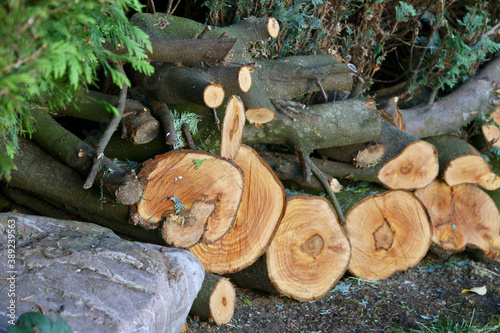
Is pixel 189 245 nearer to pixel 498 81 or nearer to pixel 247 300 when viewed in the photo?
pixel 247 300

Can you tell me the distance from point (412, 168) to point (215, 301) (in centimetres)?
210

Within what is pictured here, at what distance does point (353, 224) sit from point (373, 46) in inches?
76.2

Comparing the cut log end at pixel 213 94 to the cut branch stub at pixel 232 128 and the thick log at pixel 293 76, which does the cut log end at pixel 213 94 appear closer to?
the cut branch stub at pixel 232 128

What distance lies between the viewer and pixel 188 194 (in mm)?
2760

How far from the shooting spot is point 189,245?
2.86 m

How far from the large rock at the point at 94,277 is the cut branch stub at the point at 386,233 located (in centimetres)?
175

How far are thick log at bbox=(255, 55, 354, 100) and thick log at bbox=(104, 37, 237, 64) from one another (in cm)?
90

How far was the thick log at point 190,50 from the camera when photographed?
2.53 meters

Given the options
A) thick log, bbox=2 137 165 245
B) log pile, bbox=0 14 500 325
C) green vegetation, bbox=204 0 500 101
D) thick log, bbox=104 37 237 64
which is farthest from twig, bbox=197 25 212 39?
thick log, bbox=2 137 165 245

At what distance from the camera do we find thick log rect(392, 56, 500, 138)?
4.53 meters

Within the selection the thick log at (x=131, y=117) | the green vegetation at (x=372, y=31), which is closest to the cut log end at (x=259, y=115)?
the thick log at (x=131, y=117)

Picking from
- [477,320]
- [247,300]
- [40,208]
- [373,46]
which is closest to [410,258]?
[477,320]

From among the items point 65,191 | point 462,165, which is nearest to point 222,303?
point 65,191

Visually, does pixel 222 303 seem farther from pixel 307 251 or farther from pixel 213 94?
pixel 213 94
